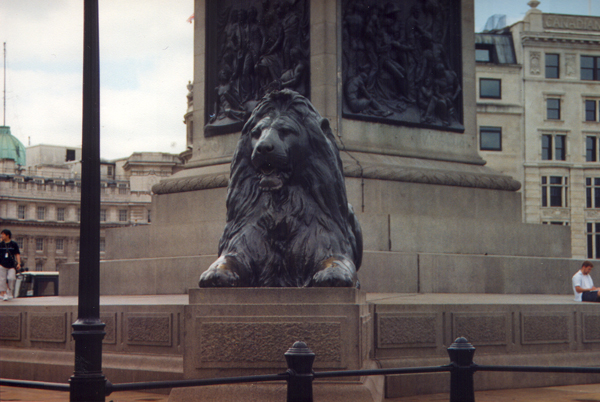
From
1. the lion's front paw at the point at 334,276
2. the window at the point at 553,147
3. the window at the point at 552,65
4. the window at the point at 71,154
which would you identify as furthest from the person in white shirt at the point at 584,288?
the window at the point at 71,154

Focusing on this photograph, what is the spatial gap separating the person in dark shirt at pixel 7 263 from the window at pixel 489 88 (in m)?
42.6

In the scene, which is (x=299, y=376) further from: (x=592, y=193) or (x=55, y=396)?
(x=592, y=193)

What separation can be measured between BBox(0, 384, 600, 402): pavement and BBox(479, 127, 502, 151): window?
45.2 metres

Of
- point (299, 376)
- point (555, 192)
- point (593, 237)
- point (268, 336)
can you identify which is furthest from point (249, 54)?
point (593, 237)

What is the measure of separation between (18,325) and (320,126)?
15.2 feet

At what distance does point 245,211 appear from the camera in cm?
815

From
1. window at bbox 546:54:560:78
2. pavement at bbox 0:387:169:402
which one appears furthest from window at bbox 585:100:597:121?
pavement at bbox 0:387:169:402

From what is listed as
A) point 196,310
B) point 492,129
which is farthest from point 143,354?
point 492,129

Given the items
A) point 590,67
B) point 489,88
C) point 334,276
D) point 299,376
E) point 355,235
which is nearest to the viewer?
point 299,376

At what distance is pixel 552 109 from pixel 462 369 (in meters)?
54.2

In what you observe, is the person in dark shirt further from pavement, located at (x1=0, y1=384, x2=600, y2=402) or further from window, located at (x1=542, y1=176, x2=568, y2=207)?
window, located at (x1=542, y1=176, x2=568, y2=207)

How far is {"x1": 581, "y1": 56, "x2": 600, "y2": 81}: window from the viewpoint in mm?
57750

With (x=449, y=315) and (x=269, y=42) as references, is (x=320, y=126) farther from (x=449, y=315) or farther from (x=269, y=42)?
(x=269, y=42)

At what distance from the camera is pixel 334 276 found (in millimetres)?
7230
